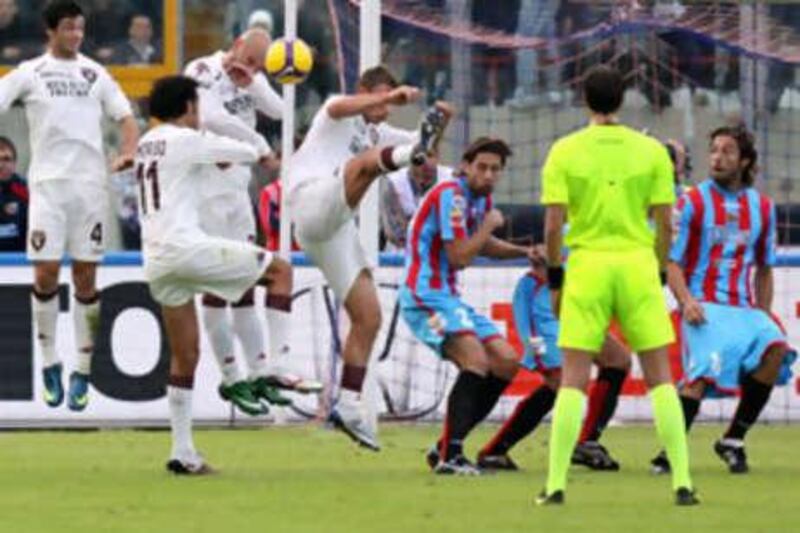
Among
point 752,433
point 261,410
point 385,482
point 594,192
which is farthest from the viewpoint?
point 752,433

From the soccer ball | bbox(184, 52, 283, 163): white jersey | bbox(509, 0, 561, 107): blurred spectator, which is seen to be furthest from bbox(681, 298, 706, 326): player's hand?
bbox(509, 0, 561, 107): blurred spectator

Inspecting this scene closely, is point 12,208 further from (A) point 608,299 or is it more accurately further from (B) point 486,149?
(A) point 608,299

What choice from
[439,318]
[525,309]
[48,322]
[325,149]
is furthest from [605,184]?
[48,322]

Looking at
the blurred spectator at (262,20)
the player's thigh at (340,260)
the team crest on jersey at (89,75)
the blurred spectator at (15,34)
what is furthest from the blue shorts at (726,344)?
the blurred spectator at (15,34)

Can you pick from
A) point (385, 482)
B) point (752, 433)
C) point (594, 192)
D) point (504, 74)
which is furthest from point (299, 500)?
point (504, 74)

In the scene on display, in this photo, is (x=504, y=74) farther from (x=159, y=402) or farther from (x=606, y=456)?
(x=606, y=456)

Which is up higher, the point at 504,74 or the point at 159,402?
the point at 504,74

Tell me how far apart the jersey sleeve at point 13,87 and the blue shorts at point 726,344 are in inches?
178

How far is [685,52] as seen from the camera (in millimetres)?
23953

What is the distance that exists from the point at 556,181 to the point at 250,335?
4359 millimetres

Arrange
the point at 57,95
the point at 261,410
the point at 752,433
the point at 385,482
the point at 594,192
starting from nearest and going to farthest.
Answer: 1. the point at 594,192
2. the point at 385,482
3. the point at 261,410
4. the point at 57,95
5. the point at 752,433

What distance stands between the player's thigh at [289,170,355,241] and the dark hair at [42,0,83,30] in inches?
A: 74.4

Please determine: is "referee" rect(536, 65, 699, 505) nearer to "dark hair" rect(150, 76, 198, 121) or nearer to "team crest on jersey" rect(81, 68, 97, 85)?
"dark hair" rect(150, 76, 198, 121)

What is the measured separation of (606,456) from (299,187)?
2381mm
